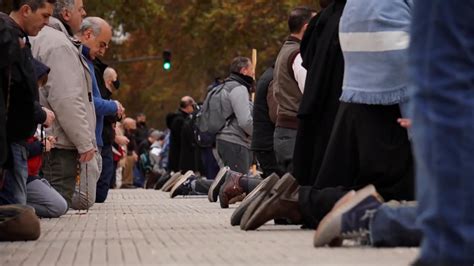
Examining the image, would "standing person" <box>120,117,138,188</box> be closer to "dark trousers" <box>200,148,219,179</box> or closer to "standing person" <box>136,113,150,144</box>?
"standing person" <box>136,113,150,144</box>

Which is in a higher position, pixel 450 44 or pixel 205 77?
pixel 450 44

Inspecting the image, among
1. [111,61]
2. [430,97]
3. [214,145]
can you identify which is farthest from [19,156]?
[111,61]

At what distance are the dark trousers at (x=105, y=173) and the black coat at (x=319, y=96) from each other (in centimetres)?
1017

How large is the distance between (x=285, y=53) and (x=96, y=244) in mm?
4228

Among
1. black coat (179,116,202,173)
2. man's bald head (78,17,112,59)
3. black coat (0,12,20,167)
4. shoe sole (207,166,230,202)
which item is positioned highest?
black coat (0,12,20,167)

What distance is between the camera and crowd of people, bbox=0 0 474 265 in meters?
5.09

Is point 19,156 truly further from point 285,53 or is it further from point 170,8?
point 170,8

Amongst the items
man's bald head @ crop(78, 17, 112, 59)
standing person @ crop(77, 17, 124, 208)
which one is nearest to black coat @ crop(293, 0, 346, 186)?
standing person @ crop(77, 17, 124, 208)

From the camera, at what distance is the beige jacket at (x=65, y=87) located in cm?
1552

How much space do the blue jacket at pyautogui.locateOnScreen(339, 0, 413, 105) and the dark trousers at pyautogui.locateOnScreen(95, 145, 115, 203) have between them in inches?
451

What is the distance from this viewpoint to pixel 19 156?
39.9 feet

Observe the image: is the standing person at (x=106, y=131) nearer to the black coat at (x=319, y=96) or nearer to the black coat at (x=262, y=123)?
the black coat at (x=262, y=123)

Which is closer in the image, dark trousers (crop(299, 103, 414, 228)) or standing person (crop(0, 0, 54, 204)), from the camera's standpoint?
dark trousers (crop(299, 103, 414, 228))

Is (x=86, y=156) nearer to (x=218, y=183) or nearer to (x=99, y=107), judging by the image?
(x=99, y=107)
